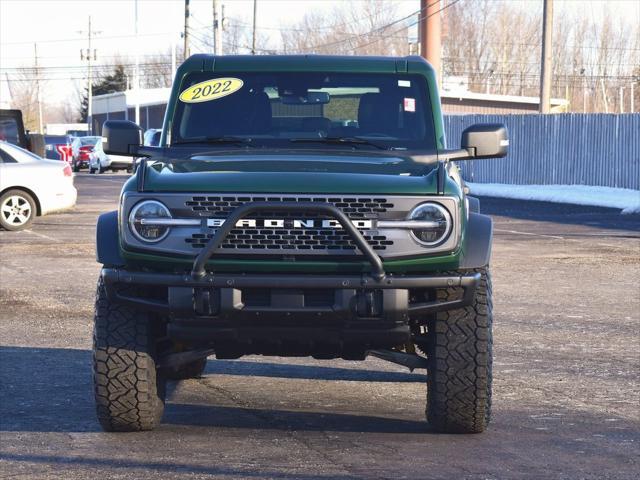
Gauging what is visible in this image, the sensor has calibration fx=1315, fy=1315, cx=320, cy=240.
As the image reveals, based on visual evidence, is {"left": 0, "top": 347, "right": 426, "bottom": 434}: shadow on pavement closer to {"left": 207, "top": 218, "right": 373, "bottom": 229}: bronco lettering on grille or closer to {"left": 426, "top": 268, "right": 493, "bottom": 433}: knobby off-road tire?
{"left": 426, "top": 268, "right": 493, "bottom": 433}: knobby off-road tire

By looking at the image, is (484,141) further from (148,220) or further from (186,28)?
(186,28)

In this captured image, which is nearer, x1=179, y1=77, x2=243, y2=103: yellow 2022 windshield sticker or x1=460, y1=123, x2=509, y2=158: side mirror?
x1=460, y1=123, x2=509, y2=158: side mirror

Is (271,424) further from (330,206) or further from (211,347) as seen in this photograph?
(330,206)

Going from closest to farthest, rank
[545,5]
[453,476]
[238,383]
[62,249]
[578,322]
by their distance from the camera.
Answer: [453,476] → [238,383] → [578,322] → [62,249] → [545,5]

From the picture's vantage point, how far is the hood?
629 cm

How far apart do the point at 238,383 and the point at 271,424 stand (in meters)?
1.35

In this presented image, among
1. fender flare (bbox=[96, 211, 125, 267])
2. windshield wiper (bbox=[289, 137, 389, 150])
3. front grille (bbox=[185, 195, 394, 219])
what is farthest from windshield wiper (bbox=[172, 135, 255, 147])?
front grille (bbox=[185, 195, 394, 219])

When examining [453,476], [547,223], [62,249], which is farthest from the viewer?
[547,223]

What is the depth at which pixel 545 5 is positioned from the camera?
128ft

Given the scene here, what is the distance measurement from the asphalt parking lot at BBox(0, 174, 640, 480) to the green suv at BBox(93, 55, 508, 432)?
0.34m

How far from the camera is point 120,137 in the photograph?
764cm

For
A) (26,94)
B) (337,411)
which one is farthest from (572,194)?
(26,94)

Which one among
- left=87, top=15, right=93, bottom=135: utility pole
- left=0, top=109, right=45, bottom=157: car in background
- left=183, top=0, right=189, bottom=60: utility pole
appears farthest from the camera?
left=87, top=15, right=93, bottom=135: utility pole

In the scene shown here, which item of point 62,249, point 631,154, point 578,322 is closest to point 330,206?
point 578,322
